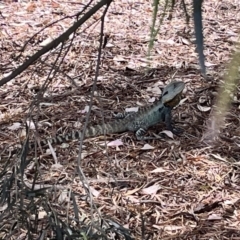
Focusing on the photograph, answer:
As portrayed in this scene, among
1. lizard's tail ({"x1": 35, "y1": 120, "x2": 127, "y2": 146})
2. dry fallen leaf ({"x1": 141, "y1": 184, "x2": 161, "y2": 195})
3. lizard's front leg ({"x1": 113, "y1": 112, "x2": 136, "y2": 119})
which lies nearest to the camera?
dry fallen leaf ({"x1": 141, "y1": 184, "x2": 161, "y2": 195})

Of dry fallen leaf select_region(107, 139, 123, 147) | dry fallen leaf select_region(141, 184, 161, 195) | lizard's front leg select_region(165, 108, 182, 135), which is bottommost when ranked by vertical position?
dry fallen leaf select_region(107, 139, 123, 147)

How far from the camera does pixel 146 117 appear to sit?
4043 millimetres

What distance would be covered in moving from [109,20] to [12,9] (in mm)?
1043

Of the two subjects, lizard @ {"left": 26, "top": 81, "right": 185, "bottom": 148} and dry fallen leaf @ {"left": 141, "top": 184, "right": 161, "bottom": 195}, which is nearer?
dry fallen leaf @ {"left": 141, "top": 184, "right": 161, "bottom": 195}

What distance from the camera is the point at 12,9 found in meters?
5.99

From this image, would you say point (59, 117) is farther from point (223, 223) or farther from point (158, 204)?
point (223, 223)

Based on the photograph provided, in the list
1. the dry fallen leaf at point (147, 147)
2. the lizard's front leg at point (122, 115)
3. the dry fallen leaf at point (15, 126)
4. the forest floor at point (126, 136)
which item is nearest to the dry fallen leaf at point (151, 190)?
the forest floor at point (126, 136)

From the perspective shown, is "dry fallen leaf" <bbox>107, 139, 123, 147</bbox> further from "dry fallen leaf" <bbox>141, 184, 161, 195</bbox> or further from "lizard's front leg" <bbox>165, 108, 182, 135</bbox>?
"dry fallen leaf" <bbox>141, 184, 161, 195</bbox>

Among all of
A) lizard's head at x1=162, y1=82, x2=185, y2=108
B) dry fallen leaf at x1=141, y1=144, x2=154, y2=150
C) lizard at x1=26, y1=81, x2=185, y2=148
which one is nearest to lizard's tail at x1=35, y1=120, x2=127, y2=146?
lizard at x1=26, y1=81, x2=185, y2=148

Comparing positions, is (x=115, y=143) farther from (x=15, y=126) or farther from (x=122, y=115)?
(x=15, y=126)

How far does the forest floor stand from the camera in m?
2.73

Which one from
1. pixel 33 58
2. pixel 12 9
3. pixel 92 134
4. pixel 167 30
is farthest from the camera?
pixel 12 9

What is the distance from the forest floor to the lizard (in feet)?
0.21

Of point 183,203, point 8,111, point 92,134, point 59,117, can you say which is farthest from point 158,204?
point 8,111
